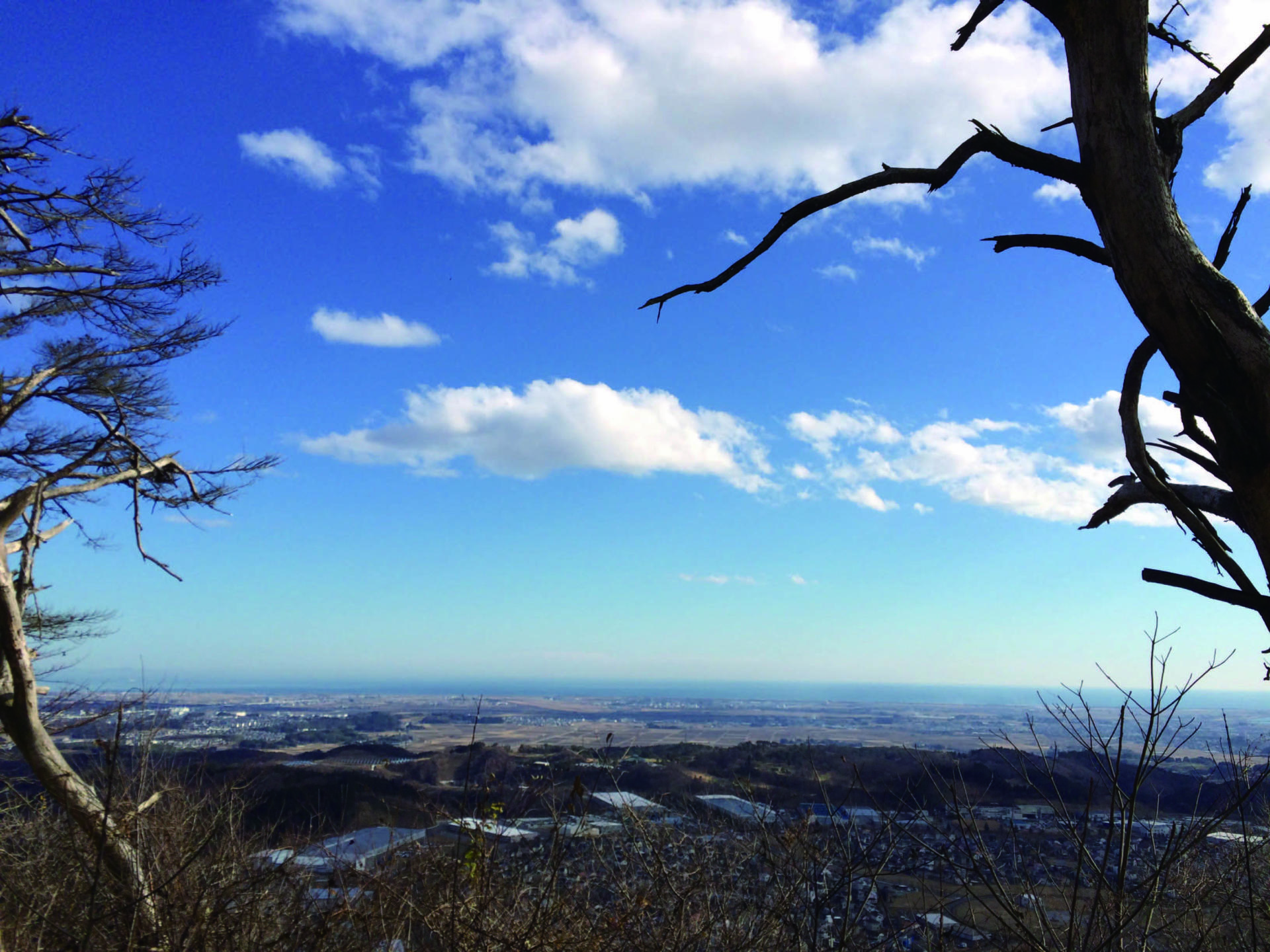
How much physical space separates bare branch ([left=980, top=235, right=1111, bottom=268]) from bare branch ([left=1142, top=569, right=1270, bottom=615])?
0.63 meters

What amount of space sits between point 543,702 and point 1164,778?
146 feet

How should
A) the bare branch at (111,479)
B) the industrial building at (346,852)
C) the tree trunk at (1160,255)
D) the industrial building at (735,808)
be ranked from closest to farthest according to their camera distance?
1. the tree trunk at (1160,255)
2. the industrial building at (346,852)
3. the bare branch at (111,479)
4. the industrial building at (735,808)

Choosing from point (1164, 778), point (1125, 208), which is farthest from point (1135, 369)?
point (1164, 778)

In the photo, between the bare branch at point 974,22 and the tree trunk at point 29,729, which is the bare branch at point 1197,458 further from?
the tree trunk at point 29,729

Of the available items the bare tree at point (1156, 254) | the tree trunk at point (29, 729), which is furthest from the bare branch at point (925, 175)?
the tree trunk at point (29, 729)

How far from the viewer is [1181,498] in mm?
1683

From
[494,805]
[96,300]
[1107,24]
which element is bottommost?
[494,805]

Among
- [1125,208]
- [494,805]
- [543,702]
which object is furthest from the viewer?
[543,702]

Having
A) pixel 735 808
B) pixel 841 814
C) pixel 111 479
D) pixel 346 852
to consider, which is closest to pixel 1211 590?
pixel 841 814

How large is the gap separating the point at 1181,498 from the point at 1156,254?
533mm

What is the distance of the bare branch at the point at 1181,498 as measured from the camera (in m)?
1.54

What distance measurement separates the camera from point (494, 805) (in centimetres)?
370

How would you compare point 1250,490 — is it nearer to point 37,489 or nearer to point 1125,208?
point 1125,208

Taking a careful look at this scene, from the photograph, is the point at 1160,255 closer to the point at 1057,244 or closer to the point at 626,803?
the point at 1057,244
